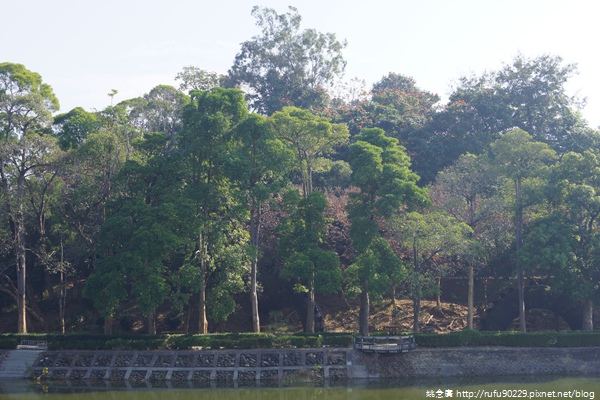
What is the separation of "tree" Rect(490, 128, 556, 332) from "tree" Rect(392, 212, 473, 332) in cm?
351

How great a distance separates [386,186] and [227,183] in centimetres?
823

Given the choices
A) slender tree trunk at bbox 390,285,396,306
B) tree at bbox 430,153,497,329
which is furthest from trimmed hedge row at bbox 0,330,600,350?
slender tree trunk at bbox 390,285,396,306

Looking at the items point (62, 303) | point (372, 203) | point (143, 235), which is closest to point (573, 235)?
point (372, 203)

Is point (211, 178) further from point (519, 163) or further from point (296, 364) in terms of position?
point (519, 163)

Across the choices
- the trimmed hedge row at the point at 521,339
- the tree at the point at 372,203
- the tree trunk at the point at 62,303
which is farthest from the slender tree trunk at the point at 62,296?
the trimmed hedge row at the point at 521,339

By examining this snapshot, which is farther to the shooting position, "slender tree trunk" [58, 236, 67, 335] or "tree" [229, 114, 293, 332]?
"slender tree trunk" [58, 236, 67, 335]

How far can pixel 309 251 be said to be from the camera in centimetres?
3055

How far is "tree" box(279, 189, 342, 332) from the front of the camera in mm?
30234

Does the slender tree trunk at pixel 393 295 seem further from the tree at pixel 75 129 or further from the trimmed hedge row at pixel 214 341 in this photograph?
the tree at pixel 75 129

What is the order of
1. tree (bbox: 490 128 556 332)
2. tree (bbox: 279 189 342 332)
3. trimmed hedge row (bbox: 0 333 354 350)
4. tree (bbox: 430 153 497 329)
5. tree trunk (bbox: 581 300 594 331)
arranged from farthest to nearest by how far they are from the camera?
tree (bbox: 430 153 497 329) → tree (bbox: 490 128 556 332) → tree trunk (bbox: 581 300 594 331) → tree (bbox: 279 189 342 332) → trimmed hedge row (bbox: 0 333 354 350)

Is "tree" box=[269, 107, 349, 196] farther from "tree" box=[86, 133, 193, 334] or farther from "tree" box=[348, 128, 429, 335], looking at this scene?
"tree" box=[86, 133, 193, 334]

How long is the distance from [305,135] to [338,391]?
45.0 feet

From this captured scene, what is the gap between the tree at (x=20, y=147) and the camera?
3197 centimetres

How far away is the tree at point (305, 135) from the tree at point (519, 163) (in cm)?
845
